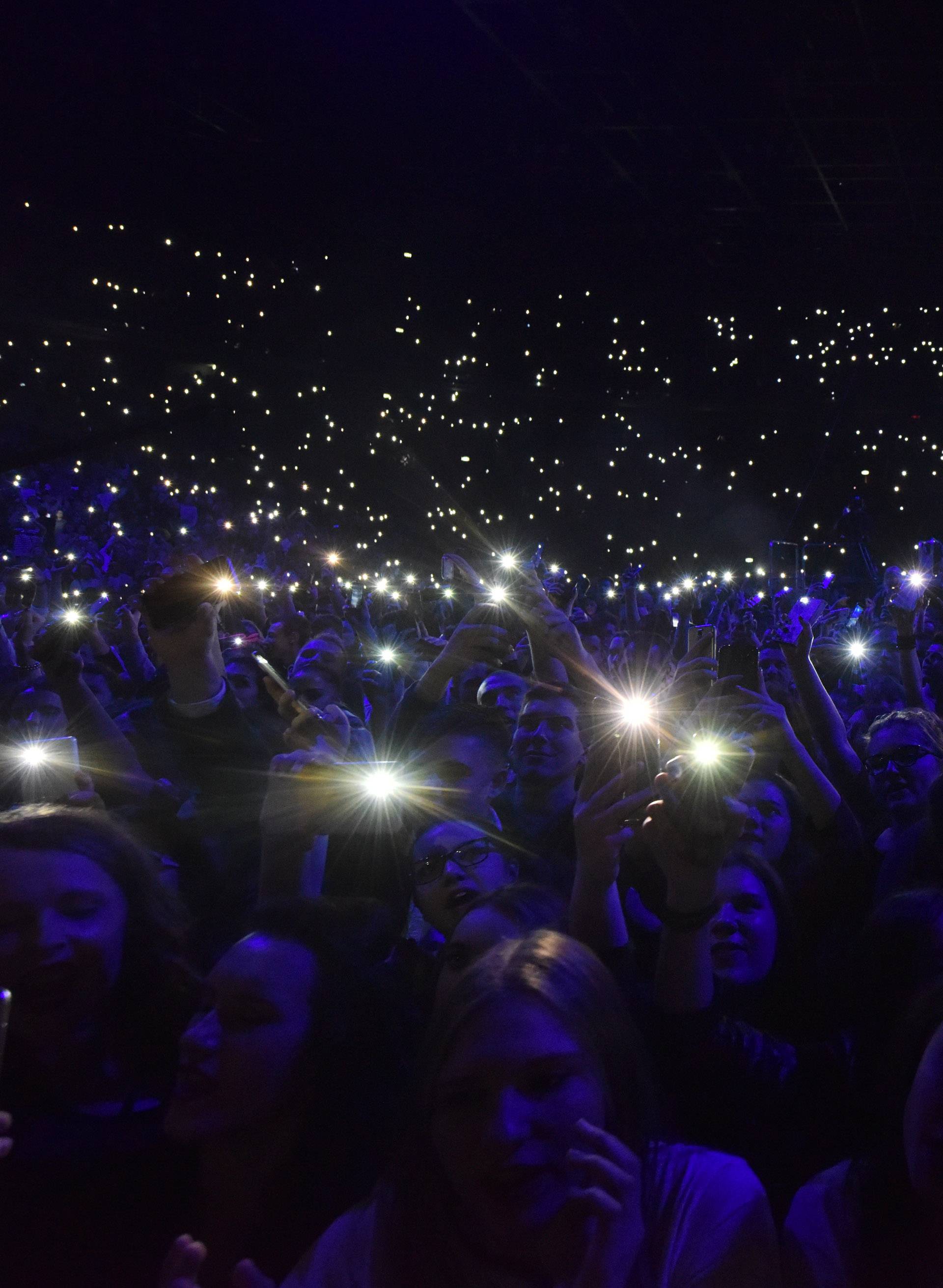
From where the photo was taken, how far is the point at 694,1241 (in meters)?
1.41

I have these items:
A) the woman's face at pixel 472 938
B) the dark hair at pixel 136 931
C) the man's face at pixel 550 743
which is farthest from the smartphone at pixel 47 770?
the man's face at pixel 550 743

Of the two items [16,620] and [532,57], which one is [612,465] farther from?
[16,620]

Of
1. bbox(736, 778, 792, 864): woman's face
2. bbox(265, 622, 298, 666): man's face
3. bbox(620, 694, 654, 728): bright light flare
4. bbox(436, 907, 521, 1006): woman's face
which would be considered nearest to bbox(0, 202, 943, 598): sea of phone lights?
bbox(265, 622, 298, 666): man's face

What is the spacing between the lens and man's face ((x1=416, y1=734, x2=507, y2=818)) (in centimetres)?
339

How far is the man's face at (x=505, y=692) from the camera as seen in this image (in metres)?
4.22

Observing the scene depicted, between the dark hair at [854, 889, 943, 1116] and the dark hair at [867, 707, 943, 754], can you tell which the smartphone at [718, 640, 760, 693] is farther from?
the dark hair at [854, 889, 943, 1116]

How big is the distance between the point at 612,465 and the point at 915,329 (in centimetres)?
740

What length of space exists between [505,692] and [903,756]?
5.85ft

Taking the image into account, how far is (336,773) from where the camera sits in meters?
2.78

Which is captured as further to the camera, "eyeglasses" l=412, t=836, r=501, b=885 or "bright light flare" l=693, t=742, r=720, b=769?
"eyeglasses" l=412, t=836, r=501, b=885

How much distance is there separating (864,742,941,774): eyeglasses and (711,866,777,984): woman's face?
1192 mm

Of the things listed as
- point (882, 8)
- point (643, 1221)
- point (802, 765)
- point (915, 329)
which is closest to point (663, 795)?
point (643, 1221)

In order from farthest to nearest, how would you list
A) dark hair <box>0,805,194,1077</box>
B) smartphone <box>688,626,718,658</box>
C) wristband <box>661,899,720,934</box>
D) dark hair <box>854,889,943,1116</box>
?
smartphone <box>688,626,718,658</box> < dark hair <box>0,805,194,1077</box> < dark hair <box>854,889,943,1116</box> < wristband <box>661,899,720,934</box>

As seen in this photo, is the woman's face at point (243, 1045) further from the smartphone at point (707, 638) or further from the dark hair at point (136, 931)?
the smartphone at point (707, 638)
